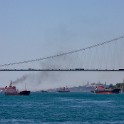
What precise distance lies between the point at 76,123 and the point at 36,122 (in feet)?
12.0

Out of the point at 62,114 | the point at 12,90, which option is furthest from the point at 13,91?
the point at 62,114

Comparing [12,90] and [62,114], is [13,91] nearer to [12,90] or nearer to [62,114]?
[12,90]

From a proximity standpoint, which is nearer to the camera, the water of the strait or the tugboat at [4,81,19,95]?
the water of the strait

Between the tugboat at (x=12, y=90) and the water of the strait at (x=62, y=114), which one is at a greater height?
the tugboat at (x=12, y=90)

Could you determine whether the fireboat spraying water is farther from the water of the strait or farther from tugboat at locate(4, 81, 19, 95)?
the water of the strait

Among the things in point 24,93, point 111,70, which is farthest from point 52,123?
point 24,93

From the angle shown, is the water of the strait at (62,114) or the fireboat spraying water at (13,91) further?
the fireboat spraying water at (13,91)

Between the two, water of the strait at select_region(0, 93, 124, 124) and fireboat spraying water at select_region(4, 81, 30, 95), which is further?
fireboat spraying water at select_region(4, 81, 30, 95)

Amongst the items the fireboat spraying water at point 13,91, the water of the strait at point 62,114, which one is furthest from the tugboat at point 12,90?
the water of the strait at point 62,114

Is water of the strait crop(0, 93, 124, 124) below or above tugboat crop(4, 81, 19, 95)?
below

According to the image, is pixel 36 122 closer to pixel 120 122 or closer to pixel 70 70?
pixel 120 122

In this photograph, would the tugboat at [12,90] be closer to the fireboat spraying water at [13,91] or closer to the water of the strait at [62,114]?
the fireboat spraying water at [13,91]

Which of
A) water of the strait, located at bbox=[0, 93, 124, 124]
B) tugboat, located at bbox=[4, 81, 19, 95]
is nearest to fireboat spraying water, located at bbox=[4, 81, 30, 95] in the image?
tugboat, located at bbox=[4, 81, 19, 95]

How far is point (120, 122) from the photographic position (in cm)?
5003
